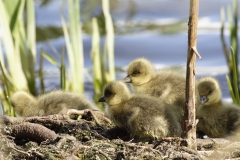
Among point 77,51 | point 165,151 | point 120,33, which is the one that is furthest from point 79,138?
point 120,33

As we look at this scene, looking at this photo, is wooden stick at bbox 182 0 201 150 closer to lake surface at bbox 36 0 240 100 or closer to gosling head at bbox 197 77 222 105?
gosling head at bbox 197 77 222 105

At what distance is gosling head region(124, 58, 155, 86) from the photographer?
4.96m

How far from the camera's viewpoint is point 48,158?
12.6 feet

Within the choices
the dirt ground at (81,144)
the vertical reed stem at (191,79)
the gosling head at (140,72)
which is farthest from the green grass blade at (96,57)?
the vertical reed stem at (191,79)

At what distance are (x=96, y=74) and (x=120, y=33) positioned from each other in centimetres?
322

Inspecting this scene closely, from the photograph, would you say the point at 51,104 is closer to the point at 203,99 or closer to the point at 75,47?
the point at 203,99

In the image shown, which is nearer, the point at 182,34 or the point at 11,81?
the point at 11,81


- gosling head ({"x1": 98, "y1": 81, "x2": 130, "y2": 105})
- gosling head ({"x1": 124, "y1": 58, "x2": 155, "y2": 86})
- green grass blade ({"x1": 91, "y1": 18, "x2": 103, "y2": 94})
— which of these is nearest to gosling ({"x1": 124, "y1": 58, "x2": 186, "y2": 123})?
gosling head ({"x1": 124, "y1": 58, "x2": 155, "y2": 86})

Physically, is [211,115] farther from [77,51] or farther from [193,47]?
[77,51]

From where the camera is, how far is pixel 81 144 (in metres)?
3.98

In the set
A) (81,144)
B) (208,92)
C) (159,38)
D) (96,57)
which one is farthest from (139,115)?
(159,38)

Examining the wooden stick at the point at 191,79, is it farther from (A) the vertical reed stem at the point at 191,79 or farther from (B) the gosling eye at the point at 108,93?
(B) the gosling eye at the point at 108,93

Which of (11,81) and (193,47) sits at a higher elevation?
(193,47)

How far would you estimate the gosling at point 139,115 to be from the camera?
4.17m
